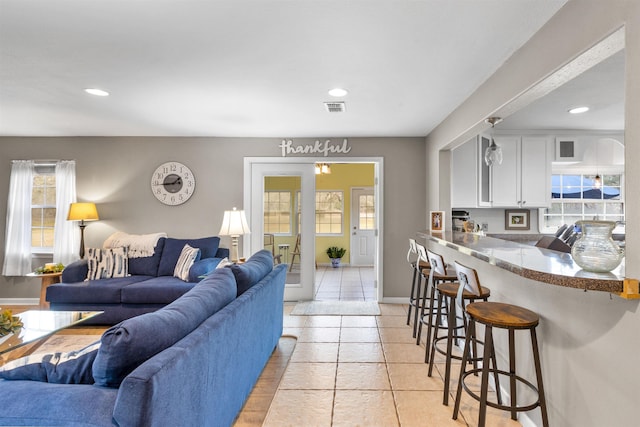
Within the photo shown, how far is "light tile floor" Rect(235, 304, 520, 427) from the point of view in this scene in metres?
2.12

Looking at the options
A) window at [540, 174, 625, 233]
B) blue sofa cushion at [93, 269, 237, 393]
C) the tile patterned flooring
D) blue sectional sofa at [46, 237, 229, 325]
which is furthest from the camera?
the tile patterned flooring

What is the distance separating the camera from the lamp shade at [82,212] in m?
4.38

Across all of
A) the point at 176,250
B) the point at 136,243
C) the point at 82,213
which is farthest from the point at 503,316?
the point at 82,213

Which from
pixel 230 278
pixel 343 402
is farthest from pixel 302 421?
pixel 230 278

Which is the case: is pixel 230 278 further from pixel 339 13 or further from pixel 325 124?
pixel 325 124

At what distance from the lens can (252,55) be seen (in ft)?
7.39

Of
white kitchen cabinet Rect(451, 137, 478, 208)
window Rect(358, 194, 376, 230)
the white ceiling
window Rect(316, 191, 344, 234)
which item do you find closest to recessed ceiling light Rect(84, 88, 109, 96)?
the white ceiling

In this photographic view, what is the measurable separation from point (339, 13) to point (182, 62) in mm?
1231

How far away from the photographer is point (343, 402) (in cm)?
230

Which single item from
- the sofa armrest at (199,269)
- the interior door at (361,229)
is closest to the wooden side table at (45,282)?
the sofa armrest at (199,269)

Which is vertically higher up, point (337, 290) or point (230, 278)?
point (230, 278)

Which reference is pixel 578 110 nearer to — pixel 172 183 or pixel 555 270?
pixel 555 270

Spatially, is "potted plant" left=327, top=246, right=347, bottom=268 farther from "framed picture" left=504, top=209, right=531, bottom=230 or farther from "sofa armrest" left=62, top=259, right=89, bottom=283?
"sofa armrest" left=62, top=259, right=89, bottom=283

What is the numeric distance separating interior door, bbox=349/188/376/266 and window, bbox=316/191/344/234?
0.31 meters
